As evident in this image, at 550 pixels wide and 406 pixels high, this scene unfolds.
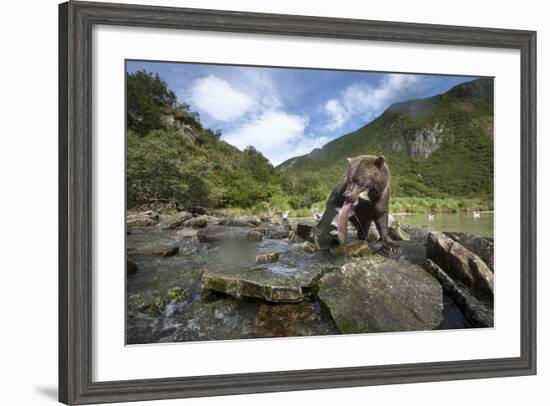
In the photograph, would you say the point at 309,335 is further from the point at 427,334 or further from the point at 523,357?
the point at 523,357

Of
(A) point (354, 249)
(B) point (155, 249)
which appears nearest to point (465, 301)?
(A) point (354, 249)

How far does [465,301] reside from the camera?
574 centimetres

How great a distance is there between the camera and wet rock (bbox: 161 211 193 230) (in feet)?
16.9

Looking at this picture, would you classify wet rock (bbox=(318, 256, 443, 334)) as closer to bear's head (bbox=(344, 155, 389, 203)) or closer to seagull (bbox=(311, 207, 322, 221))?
seagull (bbox=(311, 207, 322, 221))

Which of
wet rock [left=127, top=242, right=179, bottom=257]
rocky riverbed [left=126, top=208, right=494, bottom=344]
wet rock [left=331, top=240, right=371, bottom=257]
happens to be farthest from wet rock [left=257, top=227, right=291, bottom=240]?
wet rock [left=127, top=242, right=179, bottom=257]

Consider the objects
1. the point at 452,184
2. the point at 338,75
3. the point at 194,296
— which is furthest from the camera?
the point at 452,184

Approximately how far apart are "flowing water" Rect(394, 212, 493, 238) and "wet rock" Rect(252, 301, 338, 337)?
1.10m

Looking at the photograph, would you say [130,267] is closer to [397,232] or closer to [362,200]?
[362,200]

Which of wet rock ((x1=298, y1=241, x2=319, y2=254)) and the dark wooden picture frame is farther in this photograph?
wet rock ((x1=298, y1=241, x2=319, y2=254))

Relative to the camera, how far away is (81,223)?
4.76m

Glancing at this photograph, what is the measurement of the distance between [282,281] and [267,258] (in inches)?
8.4

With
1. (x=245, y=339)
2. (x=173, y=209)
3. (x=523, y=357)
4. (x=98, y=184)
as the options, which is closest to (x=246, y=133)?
(x=173, y=209)

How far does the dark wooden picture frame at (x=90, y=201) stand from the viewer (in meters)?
4.75

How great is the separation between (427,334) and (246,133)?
7.24 feet
